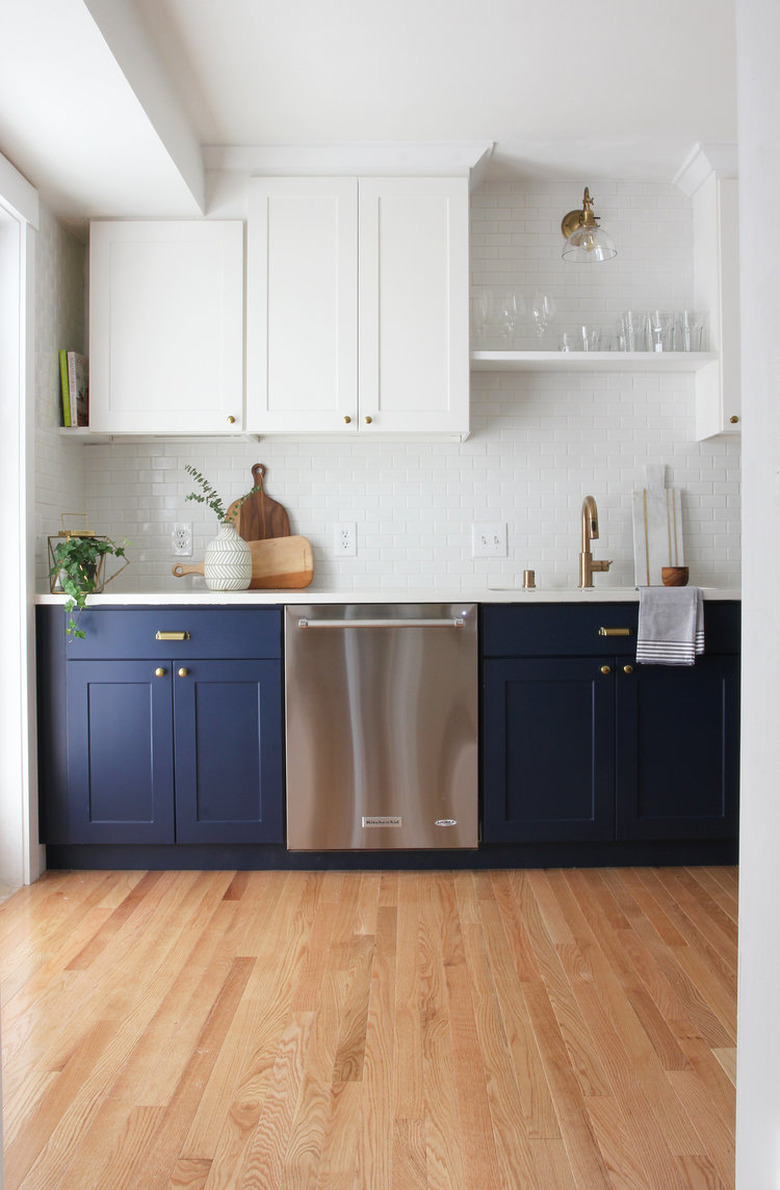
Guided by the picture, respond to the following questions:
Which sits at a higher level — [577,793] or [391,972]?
[577,793]

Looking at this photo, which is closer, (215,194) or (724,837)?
(724,837)

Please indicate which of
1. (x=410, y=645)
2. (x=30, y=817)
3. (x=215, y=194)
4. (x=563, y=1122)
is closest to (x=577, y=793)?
(x=410, y=645)

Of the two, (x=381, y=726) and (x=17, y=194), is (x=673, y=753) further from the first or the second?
(x=17, y=194)

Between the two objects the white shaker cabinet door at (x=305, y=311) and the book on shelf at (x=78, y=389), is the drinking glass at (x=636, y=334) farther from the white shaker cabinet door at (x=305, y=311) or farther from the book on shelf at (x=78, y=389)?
the book on shelf at (x=78, y=389)

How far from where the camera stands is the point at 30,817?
2.66 m

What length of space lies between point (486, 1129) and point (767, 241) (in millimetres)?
1444

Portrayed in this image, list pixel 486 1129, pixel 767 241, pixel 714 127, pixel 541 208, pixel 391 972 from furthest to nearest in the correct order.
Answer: pixel 541 208
pixel 714 127
pixel 391 972
pixel 486 1129
pixel 767 241

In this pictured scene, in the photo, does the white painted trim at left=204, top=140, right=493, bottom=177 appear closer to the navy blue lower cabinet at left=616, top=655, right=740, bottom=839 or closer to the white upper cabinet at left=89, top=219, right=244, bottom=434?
the white upper cabinet at left=89, top=219, right=244, bottom=434

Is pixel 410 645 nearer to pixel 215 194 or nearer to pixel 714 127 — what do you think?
pixel 215 194

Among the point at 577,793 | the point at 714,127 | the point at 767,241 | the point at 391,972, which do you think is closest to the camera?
the point at 767,241

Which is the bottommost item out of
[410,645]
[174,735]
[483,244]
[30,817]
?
[30,817]

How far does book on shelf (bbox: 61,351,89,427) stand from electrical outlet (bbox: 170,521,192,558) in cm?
53

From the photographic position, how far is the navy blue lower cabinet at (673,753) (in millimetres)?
2723

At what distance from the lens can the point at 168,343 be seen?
2.98m
